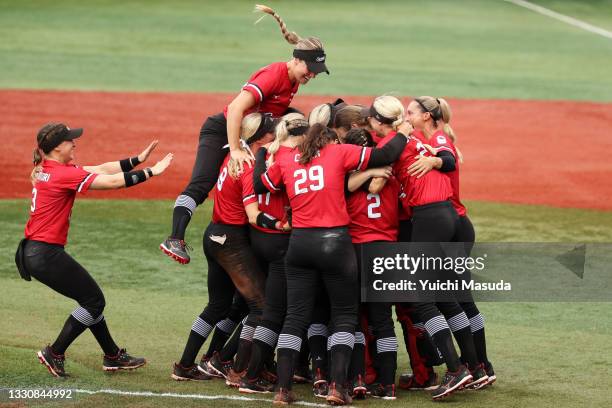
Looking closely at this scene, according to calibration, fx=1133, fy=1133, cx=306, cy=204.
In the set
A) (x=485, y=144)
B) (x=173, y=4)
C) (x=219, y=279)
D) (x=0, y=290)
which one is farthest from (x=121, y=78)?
(x=219, y=279)

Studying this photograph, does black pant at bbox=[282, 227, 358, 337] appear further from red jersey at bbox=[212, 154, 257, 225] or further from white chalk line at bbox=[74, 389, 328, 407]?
A: red jersey at bbox=[212, 154, 257, 225]

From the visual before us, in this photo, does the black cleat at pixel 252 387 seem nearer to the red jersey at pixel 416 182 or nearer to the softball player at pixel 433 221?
the softball player at pixel 433 221

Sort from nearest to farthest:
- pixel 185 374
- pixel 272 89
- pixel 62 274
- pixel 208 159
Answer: pixel 62 274
pixel 185 374
pixel 272 89
pixel 208 159

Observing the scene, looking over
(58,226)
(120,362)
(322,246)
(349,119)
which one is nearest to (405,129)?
(349,119)

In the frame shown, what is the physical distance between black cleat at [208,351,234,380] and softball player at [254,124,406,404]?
0.95 m

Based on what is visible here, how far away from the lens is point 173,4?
3688 cm

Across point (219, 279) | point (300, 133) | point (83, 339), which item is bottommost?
point (83, 339)

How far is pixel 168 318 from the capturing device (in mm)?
10469

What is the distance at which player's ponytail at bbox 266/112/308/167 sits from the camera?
8094 mm

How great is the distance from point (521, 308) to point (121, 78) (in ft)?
53.0

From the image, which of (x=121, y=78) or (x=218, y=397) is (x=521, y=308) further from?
(x=121, y=78)

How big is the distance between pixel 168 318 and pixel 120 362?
177cm

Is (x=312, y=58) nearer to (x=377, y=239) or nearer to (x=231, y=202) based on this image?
(x=231, y=202)

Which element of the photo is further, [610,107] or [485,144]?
[610,107]
